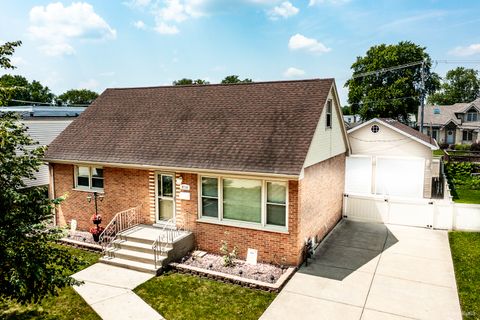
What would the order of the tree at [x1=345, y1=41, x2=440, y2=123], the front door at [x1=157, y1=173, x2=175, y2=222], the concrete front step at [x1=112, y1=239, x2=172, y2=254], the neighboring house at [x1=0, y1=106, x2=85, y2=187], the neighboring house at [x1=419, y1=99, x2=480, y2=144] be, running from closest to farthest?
the concrete front step at [x1=112, y1=239, x2=172, y2=254] → the front door at [x1=157, y1=173, x2=175, y2=222] → the neighboring house at [x1=0, y1=106, x2=85, y2=187] → the tree at [x1=345, y1=41, x2=440, y2=123] → the neighboring house at [x1=419, y1=99, x2=480, y2=144]

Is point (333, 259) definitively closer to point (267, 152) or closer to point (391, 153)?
point (267, 152)

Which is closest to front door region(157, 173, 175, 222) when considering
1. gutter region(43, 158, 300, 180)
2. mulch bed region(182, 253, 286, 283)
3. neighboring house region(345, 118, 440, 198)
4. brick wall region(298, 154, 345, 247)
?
gutter region(43, 158, 300, 180)

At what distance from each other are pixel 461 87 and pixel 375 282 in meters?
109

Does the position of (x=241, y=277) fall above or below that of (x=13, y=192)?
below

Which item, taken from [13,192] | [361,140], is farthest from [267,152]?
[361,140]

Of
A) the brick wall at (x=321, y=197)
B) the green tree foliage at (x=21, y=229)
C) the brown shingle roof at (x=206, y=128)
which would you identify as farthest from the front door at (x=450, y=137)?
the green tree foliage at (x=21, y=229)

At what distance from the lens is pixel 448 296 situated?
9859 mm

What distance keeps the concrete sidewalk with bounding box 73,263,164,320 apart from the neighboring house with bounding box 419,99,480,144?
54.8 metres

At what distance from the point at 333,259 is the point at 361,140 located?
1379cm

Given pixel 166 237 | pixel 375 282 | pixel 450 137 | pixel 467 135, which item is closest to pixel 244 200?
pixel 166 237

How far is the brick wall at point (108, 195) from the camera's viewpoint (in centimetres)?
1386

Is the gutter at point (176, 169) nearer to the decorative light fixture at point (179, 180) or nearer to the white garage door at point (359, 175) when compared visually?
the decorative light fixture at point (179, 180)

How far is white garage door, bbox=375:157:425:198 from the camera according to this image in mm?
22922

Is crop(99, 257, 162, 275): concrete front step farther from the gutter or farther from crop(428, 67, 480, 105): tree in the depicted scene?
crop(428, 67, 480, 105): tree
